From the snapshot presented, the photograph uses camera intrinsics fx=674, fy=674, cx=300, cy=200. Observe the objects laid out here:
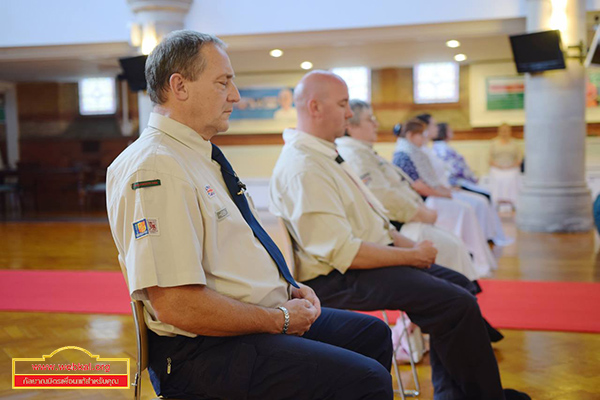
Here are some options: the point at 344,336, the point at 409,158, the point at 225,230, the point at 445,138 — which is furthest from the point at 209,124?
the point at 445,138

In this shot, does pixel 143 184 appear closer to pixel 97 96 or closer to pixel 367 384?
pixel 367 384

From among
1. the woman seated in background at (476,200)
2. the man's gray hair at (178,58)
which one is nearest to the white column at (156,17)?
the woman seated in background at (476,200)

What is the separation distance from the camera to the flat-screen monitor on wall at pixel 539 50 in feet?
25.9

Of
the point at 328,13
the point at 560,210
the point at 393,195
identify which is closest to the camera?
the point at 393,195

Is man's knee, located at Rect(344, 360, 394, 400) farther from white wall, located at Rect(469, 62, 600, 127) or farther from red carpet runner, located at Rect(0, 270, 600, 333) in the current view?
white wall, located at Rect(469, 62, 600, 127)

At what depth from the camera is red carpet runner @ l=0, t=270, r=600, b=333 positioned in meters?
4.01

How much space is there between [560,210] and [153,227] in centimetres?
748

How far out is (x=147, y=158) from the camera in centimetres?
171

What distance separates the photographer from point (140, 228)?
163 cm

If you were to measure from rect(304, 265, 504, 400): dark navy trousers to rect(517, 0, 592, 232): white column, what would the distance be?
20.3 ft

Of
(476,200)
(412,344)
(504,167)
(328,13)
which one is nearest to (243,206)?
(412,344)

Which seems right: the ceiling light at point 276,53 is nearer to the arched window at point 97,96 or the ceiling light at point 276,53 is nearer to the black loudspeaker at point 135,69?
the black loudspeaker at point 135,69

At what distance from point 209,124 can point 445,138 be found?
686cm

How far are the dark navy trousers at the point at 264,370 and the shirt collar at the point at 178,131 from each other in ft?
1.74
